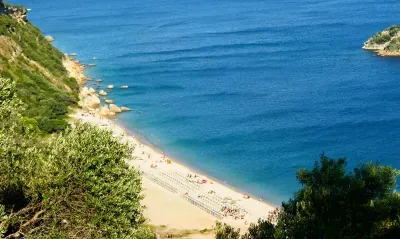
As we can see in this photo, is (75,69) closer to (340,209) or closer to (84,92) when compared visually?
(84,92)

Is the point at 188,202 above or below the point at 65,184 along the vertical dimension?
above

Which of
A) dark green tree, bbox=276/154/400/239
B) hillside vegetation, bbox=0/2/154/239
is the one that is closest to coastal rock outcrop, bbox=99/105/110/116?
hillside vegetation, bbox=0/2/154/239

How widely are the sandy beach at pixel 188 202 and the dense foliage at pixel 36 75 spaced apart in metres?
11.7

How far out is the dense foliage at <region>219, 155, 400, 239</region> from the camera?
58.9 feet

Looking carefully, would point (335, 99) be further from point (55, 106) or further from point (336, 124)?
point (55, 106)

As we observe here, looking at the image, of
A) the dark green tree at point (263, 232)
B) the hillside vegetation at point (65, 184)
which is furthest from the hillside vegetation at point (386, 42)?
the hillside vegetation at point (65, 184)

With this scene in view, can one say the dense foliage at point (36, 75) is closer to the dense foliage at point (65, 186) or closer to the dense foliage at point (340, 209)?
the dense foliage at point (65, 186)

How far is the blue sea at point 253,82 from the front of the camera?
191 ft

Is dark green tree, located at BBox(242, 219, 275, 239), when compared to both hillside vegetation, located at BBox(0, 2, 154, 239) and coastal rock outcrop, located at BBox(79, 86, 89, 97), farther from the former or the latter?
Result: coastal rock outcrop, located at BBox(79, 86, 89, 97)

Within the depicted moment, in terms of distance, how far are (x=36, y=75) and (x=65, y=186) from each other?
49.7 meters

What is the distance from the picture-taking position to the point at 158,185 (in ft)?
158

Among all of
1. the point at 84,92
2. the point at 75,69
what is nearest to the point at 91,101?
the point at 84,92

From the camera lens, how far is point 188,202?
44.6 metres

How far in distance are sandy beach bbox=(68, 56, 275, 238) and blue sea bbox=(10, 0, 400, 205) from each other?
346cm
